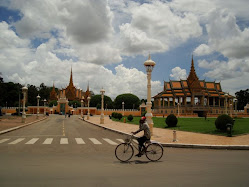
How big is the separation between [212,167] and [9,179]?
5.45 m

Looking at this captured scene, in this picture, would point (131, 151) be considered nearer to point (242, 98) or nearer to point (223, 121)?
point (223, 121)

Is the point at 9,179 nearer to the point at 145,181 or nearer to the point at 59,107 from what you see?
the point at 145,181

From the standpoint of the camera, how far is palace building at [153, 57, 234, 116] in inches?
2810

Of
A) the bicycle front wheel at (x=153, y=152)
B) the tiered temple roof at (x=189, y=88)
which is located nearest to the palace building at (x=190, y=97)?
the tiered temple roof at (x=189, y=88)

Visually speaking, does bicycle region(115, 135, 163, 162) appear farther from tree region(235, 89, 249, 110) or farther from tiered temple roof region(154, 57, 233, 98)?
tree region(235, 89, 249, 110)

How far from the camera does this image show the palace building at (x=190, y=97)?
7138cm

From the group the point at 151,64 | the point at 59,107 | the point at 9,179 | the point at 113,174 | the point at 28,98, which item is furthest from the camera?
the point at 28,98

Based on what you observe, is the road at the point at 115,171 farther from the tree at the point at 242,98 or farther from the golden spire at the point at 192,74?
the tree at the point at 242,98

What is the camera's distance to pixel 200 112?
7338 centimetres

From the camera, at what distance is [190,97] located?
74625 millimetres

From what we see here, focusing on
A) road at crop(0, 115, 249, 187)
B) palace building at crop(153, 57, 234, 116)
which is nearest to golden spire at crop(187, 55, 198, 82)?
palace building at crop(153, 57, 234, 116)

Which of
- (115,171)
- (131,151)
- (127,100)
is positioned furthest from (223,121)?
(127,100)

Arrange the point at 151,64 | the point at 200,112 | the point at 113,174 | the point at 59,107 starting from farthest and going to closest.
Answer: the point at 59,107 < the point at 200,112 < the point at 151,64 < the point at 113,174

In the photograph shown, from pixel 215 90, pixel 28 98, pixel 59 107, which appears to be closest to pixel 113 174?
pixel 215 90
